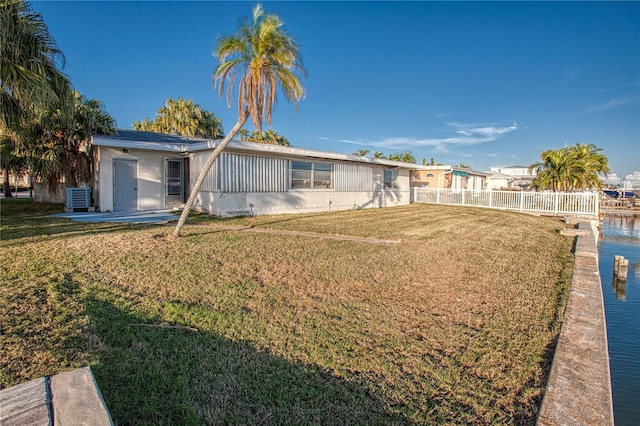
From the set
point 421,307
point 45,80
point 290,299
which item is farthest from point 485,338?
point 45,80

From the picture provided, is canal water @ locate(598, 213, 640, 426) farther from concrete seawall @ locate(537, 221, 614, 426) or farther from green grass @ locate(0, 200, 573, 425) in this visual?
green grass @ locate(0, 200, 573, 425)

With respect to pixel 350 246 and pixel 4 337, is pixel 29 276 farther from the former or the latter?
pixel 350 246

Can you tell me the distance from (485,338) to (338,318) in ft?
5.14

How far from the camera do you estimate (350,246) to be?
8.02 meters

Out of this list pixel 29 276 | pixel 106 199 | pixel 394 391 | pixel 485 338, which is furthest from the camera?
pixel 106 199

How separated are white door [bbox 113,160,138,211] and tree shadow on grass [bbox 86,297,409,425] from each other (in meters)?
11.1

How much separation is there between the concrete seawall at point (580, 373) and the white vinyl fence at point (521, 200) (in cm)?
1538

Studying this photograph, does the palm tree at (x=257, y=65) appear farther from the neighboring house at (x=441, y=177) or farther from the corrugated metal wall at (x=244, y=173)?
the neighboring house at (x=441, y=177)

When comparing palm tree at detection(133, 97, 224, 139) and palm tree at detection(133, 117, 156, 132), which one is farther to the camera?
palm tree at detection(133, 117, 156, 132)

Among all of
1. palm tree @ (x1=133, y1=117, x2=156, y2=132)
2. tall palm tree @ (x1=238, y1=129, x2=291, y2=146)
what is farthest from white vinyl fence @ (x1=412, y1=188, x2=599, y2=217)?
palm tree @ (x1=133, y1=117, x2=156, y2=132)

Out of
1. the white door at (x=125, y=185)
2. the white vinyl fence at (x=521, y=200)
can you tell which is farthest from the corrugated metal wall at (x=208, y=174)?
the white vinyl fence at (x=521, y=200)

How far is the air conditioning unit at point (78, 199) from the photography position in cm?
1266

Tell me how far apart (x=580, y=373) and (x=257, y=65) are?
24.4ft

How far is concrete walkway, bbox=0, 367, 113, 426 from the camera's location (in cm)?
181
